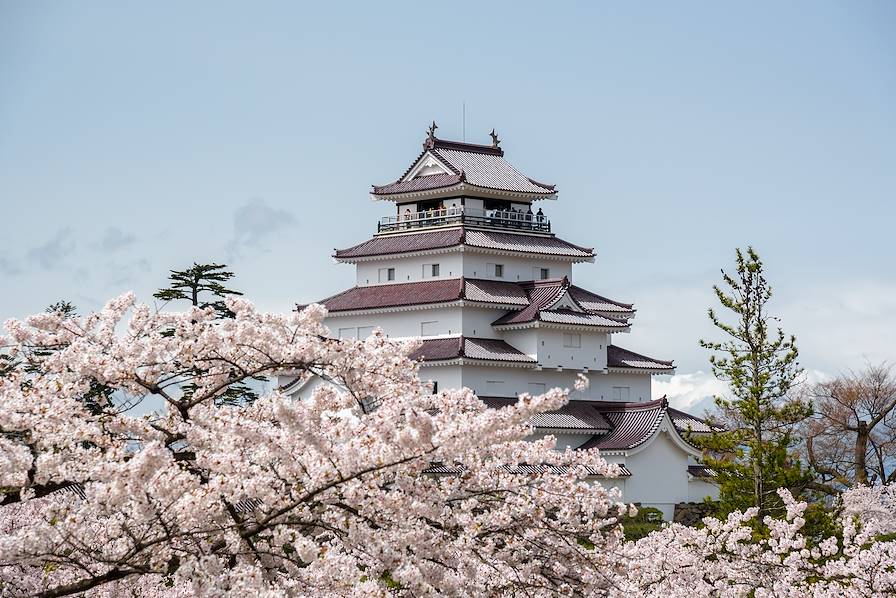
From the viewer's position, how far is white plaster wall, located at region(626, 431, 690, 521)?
55625mm

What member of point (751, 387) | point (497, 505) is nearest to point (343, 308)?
point (751, 387)

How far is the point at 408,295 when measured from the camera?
58438 millimetres

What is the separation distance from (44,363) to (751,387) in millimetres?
29145

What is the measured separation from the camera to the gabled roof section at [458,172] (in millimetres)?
61656

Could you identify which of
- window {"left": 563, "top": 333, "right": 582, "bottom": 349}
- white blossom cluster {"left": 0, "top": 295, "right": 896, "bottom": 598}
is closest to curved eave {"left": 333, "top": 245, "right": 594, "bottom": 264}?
window {"left": 563, "top": 333, "right": 582, "bottom": 349}

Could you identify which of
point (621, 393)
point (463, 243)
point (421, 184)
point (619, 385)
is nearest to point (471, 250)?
point (463, 243)

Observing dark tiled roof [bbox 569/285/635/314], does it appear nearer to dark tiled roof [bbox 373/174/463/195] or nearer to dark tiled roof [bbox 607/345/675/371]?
dark tiled roof [bbox 607/345/675/371]

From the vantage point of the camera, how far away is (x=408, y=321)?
191 ft

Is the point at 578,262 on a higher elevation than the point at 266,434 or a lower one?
higher

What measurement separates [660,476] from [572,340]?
7.31m

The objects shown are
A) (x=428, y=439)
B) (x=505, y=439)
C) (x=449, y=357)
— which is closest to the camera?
(x=428, y=439)

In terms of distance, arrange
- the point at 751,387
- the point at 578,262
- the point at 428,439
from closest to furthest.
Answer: the point at 428,439
the point at 751,387
the point at 578,262

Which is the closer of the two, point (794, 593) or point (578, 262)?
point (794, 593)

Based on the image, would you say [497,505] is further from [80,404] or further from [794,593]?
[794,593]
